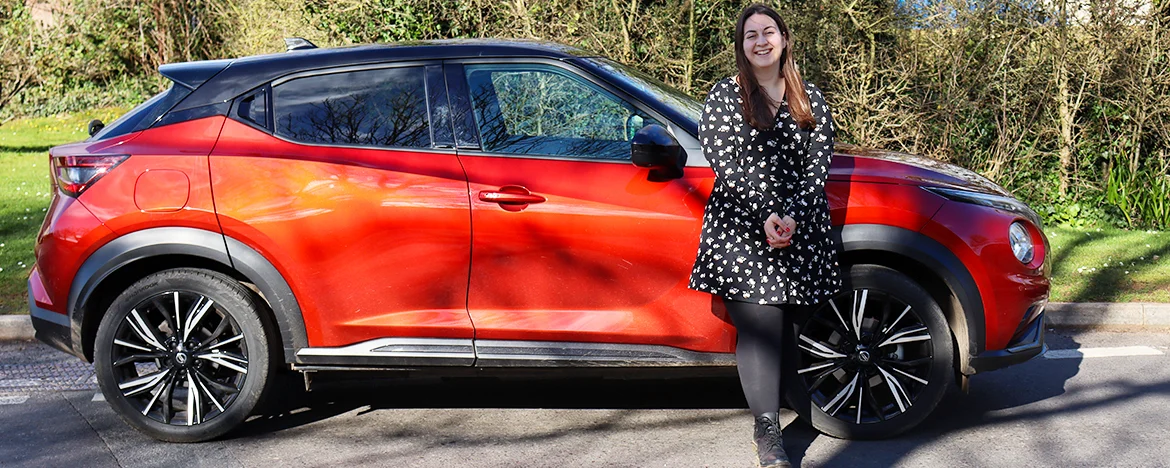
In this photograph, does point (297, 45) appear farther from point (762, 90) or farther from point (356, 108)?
point (762, 90)

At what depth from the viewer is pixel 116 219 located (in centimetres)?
471

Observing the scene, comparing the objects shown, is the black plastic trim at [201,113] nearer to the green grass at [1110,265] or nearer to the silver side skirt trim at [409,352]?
the silver side skirt trim at [409,352]

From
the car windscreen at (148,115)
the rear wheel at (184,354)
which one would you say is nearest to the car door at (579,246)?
the rear wheel at (184,354)

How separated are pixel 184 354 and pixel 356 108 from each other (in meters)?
1.24

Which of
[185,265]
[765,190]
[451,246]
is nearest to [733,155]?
[765,190]

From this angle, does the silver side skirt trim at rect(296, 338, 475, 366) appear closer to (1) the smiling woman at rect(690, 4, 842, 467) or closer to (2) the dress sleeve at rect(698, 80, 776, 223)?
(1) the smiling woman at rect(690, 4, 842, 467)

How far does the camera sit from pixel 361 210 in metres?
4.60

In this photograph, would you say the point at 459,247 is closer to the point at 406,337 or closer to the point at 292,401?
the point at 406,337

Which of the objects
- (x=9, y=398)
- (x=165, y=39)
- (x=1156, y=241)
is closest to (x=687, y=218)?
(x=9, y=398)

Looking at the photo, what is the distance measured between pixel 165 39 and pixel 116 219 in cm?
1484

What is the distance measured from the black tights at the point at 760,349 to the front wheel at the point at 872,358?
0.20 m

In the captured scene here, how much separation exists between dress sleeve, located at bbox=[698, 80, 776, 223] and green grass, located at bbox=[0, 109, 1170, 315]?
227cm

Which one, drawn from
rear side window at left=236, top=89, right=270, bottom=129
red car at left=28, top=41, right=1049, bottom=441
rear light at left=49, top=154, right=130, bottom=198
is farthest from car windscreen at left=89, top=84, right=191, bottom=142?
rear side window at left=236, top=89, right=270, bottom=129

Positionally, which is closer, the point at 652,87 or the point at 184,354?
the point at 184,354
